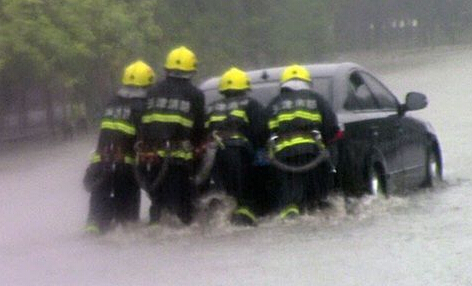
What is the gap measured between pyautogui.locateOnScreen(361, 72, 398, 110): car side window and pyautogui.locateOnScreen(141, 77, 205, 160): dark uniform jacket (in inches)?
89.7

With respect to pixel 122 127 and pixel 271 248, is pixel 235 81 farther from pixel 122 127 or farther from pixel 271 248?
pixel 271 248

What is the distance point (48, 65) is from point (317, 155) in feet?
78.9

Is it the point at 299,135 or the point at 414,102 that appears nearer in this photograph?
the point at 299,135

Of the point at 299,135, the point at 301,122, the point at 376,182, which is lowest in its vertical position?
the point at 376,182

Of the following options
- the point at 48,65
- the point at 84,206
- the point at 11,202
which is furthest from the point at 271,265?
the point at 48,65

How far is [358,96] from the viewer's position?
14.4 meters

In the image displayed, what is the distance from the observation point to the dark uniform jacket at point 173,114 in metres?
13.3

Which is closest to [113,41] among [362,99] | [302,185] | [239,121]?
[362,99]

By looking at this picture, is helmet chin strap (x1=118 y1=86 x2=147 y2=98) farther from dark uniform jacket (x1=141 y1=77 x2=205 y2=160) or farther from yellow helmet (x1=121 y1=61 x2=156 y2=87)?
dark uniform jacket (x1=141 y1=77 x2=205 y2=160)

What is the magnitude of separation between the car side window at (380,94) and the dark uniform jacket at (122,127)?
8.79 ft

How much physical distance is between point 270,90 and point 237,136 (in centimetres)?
109

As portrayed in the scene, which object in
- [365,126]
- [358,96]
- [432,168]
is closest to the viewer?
[365,126]

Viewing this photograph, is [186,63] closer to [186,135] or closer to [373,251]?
[186,135]

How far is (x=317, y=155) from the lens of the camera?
13125 millimetres
